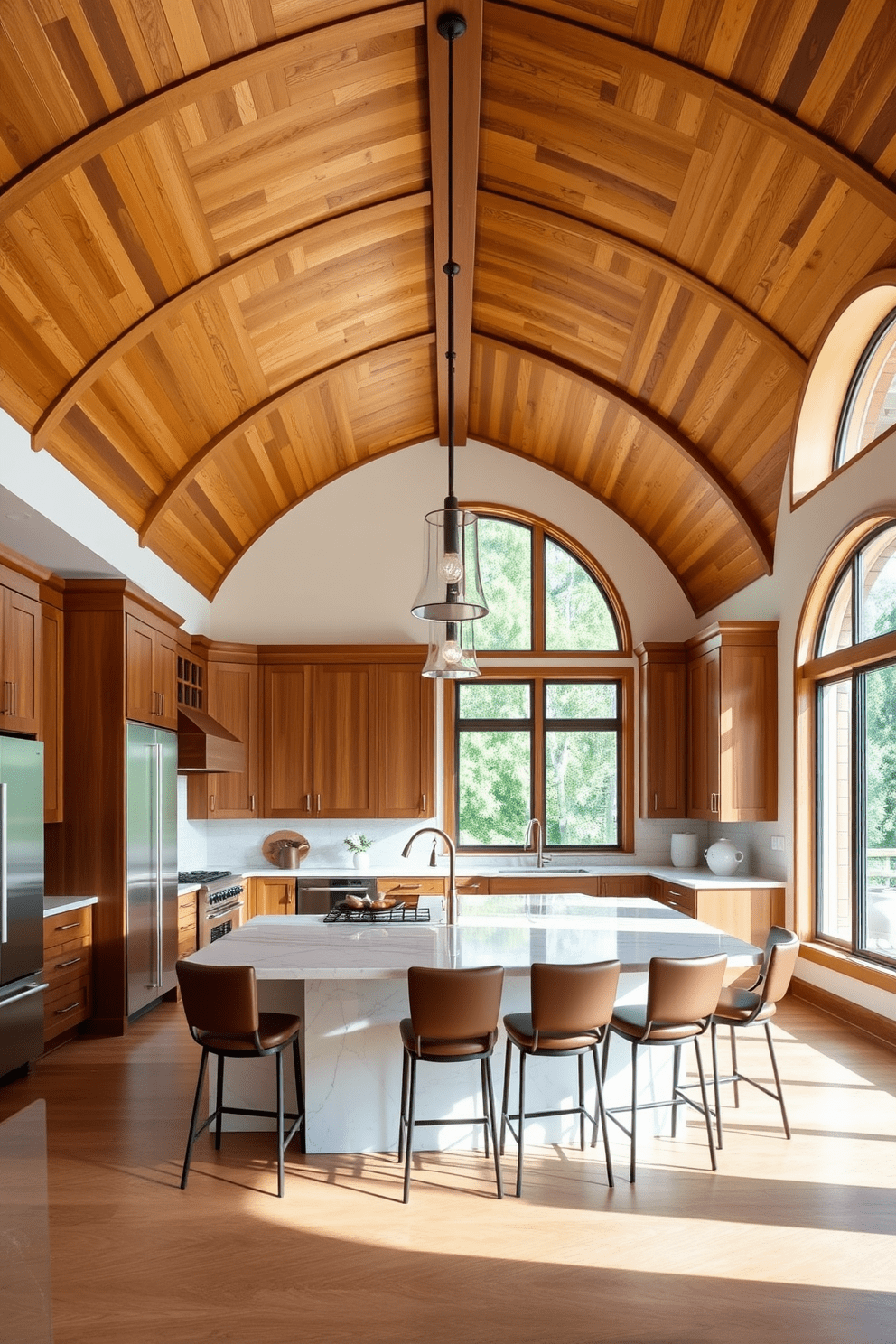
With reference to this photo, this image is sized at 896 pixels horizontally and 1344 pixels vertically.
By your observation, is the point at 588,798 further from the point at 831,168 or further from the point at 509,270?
the point at 831,168

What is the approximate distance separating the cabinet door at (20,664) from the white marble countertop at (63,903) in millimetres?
968

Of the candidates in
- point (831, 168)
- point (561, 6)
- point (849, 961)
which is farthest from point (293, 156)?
point (849, 961)

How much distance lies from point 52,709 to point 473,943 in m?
3.12

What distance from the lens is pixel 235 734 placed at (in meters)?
8.18

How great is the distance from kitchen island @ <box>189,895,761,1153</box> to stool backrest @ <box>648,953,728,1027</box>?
0.46 feet

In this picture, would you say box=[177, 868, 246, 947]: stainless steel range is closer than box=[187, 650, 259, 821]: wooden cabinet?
Yes

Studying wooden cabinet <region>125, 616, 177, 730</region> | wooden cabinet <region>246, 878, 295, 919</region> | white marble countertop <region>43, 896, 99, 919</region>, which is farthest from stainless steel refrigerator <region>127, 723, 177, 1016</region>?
wooden cabinet <region>246, 878, 295, 919</region>

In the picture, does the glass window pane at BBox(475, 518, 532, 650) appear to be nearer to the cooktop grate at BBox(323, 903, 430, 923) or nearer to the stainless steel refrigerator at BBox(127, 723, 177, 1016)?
the stainless steel refrigerator at BBox(127, 723, 177, 1016)

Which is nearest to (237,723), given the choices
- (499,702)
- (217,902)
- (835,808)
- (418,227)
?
(217,902)

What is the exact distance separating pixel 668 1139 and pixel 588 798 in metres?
4.61

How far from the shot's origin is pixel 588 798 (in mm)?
8625

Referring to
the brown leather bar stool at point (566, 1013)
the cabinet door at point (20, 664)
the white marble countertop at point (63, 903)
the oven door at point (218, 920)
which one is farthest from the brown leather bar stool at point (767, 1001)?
the oven door at point (218, 920)

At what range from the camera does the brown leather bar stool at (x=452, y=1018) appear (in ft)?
11.1

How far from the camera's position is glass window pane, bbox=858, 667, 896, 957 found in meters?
5.54
